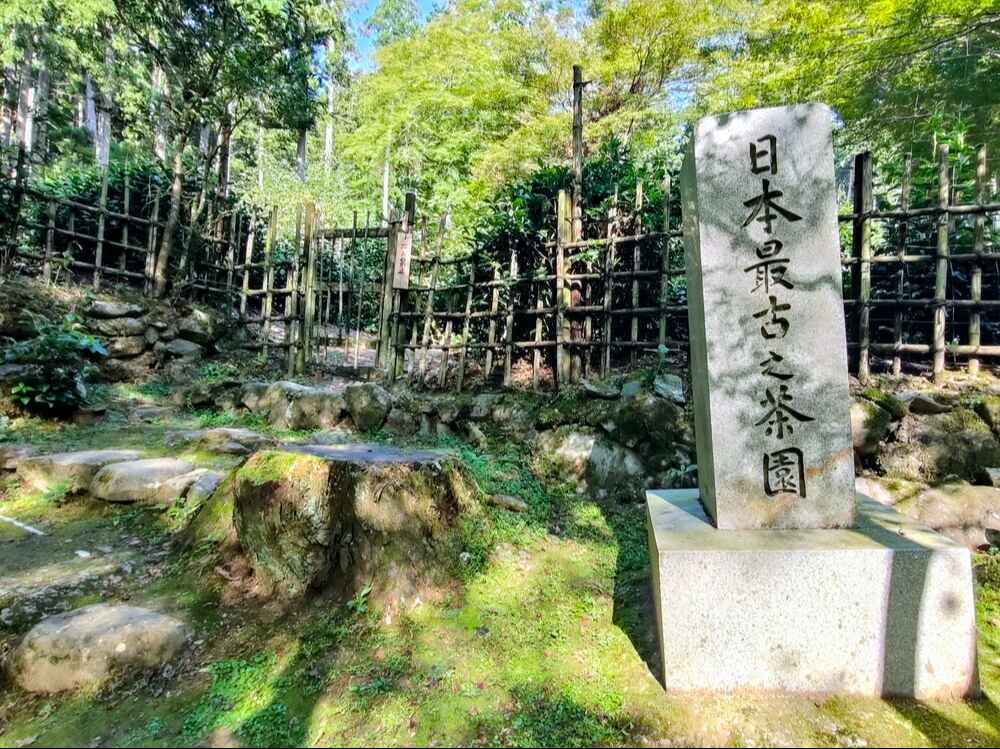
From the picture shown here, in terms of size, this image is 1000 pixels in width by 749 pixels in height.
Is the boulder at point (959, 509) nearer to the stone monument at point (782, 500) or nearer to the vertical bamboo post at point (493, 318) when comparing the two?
the stone monument at point (782, 500)

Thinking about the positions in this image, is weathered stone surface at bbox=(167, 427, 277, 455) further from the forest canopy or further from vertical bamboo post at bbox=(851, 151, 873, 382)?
vertical bamboo post at bbox=(851, 151, 873, 382)

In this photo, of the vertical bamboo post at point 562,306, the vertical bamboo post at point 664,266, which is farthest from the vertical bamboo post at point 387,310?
the vertical bamboo post at point 664,266

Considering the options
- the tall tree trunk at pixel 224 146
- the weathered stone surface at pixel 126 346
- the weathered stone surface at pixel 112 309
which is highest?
the tall tree trunk at pixel 224 146

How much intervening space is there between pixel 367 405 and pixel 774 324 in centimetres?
431

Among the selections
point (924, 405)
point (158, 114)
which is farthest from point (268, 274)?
point (924, 405)

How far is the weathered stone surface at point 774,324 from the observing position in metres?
2.47

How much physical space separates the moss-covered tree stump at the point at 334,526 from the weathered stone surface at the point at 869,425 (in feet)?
11.4

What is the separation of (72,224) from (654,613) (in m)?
9.67

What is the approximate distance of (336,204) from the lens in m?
14.0

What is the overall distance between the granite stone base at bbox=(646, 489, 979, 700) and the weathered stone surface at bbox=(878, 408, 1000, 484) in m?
2.26

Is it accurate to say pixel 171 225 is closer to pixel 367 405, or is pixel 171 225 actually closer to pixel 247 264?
pixel 247 264

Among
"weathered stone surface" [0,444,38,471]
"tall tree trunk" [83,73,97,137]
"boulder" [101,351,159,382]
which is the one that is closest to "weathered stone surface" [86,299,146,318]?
"boulder" [101,351,159,382]

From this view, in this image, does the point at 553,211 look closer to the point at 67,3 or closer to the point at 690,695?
the point at 690,695

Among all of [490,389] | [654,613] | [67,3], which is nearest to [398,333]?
[490,389]
